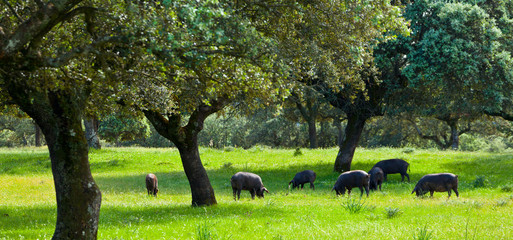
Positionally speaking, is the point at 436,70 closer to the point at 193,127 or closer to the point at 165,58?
the point at 193,127

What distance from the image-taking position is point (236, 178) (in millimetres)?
23484

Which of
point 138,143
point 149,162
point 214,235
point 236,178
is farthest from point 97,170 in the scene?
point 138,143

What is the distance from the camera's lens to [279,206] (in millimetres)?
18422

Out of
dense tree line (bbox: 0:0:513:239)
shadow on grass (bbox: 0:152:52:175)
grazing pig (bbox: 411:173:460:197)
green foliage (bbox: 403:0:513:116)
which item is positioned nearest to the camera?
dense tree line (bbox: 0:0:513:239)

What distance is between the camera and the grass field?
12289 mm

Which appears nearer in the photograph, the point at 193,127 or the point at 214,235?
the point at 214,235

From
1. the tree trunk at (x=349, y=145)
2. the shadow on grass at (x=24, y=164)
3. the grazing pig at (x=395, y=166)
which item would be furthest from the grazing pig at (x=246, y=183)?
the shadow on grass at (x=24, y=164)

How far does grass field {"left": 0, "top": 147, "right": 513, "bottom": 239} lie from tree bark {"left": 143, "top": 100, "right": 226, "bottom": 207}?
842 millimetres

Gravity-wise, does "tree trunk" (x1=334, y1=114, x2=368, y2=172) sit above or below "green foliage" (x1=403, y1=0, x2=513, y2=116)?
below

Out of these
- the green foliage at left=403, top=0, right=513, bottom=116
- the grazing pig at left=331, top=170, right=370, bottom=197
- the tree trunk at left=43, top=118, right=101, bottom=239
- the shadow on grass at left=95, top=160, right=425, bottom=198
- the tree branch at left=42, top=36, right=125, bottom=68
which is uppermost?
the green foliage at left=403, top=0, right=513, bottom=116

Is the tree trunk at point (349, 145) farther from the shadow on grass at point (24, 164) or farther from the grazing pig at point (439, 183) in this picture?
the shadow on grass at point (24, 164)

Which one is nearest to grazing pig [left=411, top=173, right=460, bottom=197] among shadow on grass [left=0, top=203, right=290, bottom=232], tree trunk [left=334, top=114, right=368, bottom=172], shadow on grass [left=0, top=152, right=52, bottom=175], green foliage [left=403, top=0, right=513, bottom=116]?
green foliage [left=403, top=0, right=513, bottom=116]

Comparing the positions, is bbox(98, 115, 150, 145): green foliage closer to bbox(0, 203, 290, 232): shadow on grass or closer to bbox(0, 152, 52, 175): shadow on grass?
bbox(0, 152, 52, 175): shadow on grass

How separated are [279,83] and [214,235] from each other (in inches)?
170
